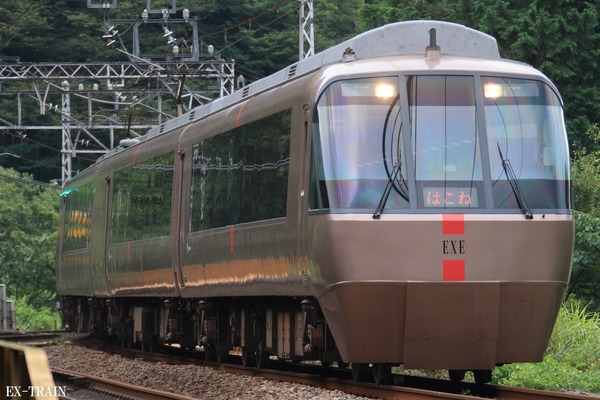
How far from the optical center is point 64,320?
93.4 feet

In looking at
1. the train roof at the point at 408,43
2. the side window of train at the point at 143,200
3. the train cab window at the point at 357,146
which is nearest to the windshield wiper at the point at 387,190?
the train cab window at the point at 357,146

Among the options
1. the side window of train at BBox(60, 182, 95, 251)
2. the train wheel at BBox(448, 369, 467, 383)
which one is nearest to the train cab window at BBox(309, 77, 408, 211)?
the train wheel at BBox(448, 369, 467, 383)

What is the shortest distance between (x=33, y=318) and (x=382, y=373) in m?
31.9

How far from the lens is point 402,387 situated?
1173 centimetres

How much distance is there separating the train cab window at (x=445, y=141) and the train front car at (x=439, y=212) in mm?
11

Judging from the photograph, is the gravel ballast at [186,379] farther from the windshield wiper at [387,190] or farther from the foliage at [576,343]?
the foliage at [576,343]

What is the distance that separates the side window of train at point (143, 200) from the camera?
17969mm

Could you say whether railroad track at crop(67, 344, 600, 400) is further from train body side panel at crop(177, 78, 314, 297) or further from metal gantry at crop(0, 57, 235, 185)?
metal gantry at crop(0, 57, 235, 185)

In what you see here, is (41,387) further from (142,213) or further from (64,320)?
(64,320)

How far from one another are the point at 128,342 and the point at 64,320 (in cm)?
641

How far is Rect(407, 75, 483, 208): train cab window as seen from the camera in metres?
11.6

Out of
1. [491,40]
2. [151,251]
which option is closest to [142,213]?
[151,251]

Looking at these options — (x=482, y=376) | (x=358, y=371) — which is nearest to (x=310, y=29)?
(x=358, y=371)

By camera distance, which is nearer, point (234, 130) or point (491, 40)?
point (491, 40)
